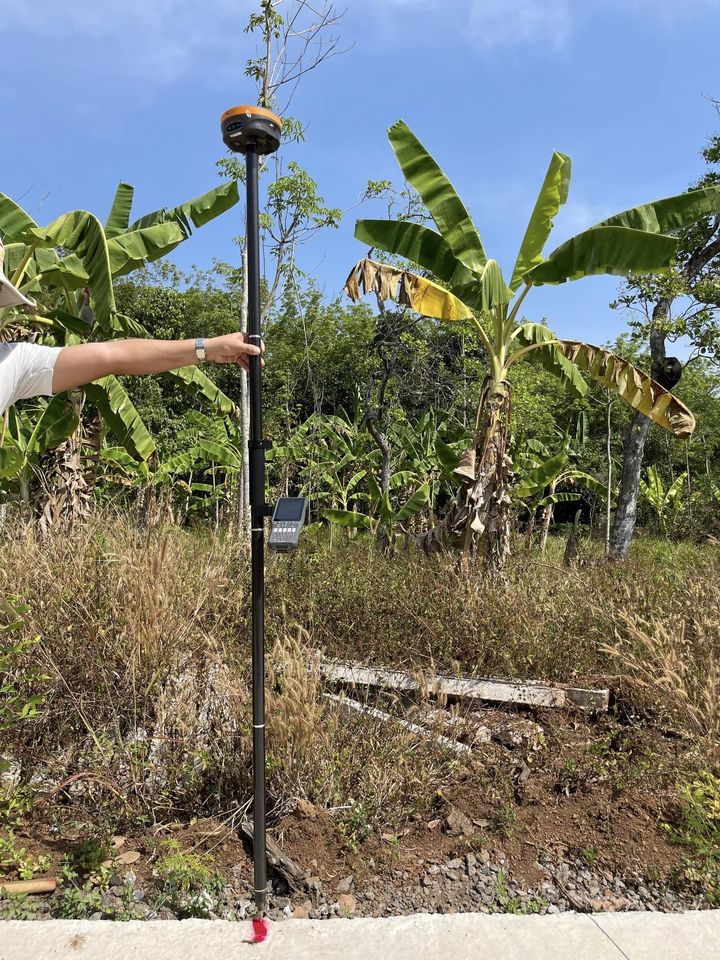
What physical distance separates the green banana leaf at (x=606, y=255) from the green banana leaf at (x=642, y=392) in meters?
0.98

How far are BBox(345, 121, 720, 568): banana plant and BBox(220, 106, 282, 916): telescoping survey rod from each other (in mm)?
4229

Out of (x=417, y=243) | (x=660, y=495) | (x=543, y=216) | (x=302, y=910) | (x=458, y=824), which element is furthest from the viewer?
(x=660, y=495)

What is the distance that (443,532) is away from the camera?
25.2 feet

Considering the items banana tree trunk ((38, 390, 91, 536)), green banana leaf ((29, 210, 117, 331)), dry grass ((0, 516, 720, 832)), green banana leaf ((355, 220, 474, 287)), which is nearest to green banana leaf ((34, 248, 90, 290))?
green banana leaf ((29, 210, 117, 331))

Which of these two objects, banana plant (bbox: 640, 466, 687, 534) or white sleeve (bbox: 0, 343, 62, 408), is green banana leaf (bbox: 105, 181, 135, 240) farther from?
banana plant (bbox: 640, 466, 687, 534)

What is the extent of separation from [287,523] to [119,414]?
6.35 m

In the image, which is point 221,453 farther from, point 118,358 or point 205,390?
point 118,358

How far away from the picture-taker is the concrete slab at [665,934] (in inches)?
101

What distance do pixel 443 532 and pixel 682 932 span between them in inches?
201

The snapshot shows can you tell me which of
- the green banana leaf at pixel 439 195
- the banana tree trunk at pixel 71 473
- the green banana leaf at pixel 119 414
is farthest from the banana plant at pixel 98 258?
the green banana leaf at pixel 439 195

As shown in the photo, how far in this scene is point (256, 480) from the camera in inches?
118

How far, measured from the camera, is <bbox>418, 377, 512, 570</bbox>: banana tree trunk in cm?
730

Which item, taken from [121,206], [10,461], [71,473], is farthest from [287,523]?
[121,206]

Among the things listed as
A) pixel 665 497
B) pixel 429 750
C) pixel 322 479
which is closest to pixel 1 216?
pixel 429 750
